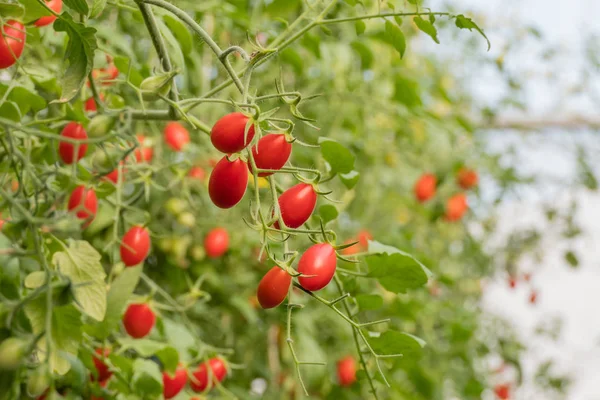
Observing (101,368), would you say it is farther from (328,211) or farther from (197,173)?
(197,173)

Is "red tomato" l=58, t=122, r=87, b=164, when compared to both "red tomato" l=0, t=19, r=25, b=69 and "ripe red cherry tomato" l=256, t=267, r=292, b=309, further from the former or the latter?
"ripe red cherry tomato" l=256, t=267, r=292, b=309

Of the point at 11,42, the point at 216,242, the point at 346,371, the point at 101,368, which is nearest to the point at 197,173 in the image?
the point at 216,242

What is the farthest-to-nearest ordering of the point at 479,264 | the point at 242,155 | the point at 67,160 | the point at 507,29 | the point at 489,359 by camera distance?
the point at 507,29 → the point at 479,264 → the point at 489,359 → the point at 67,160 → the point at 242,155

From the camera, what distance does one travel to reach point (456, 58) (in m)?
2.49

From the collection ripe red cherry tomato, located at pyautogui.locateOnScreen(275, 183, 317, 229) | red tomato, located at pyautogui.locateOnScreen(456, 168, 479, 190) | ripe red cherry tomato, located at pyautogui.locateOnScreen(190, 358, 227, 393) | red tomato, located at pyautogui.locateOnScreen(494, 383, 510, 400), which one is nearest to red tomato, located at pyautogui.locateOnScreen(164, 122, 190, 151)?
ripe red cherry tomato, located at pyautogui.locateOnScreen(190, 358, 227, 393)

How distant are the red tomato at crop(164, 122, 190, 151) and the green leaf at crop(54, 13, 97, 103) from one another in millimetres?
566

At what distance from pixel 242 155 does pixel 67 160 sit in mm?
214

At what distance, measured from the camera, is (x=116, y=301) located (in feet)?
2.11

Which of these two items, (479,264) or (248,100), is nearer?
(248,100)

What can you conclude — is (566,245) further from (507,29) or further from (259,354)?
(259,354)

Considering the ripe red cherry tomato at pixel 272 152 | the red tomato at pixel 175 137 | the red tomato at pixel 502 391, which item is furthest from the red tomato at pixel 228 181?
the red tomato at pixel 502 391

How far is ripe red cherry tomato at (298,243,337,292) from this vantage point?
453mm

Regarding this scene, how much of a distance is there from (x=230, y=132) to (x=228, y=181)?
0.04 metres

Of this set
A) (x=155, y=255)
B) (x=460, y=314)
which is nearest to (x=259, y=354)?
(x=155, y=255)
